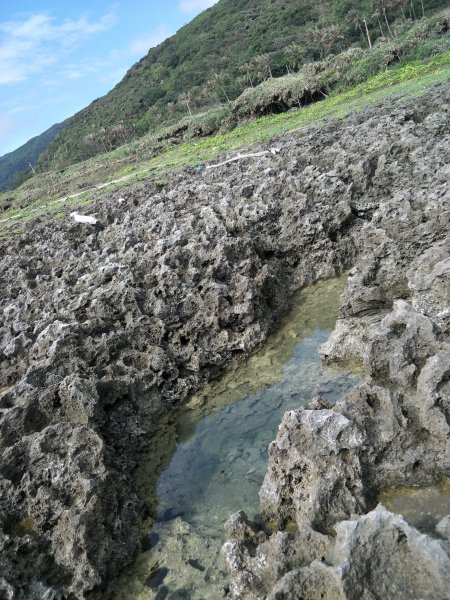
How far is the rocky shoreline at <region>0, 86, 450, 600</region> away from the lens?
7.40m

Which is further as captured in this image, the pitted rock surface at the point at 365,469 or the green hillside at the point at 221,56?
the green hillside at the point at 221,56

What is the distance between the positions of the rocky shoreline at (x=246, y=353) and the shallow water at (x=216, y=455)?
485 millimetres

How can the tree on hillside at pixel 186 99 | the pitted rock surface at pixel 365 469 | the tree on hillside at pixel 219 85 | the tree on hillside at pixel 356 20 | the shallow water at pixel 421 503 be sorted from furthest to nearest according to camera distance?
1. the tree on hillside at pixel 186 99
2. the tree on hillside at pixel 219 85
3. the tree on hillside at pixel 356 20
4. the shallow water at pixel 421 503
5. the pitted rock surface at pixel 365 469

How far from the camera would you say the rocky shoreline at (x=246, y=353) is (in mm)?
7402

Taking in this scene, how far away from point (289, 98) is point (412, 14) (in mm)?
36444

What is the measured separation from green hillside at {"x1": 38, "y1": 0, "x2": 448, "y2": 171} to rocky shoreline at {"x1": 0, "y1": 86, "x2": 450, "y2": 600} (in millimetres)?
79640

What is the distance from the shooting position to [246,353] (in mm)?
13672

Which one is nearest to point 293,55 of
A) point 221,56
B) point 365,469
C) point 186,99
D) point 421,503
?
point 186,99

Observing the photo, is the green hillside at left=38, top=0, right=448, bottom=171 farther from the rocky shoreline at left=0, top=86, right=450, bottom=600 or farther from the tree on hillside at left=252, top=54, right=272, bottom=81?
the rocky shoreline at left=0, top=86, right=450, bottom=600

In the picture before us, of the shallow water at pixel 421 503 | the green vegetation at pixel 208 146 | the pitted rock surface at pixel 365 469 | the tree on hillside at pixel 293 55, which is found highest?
the tree on hillside at pixel 293 55

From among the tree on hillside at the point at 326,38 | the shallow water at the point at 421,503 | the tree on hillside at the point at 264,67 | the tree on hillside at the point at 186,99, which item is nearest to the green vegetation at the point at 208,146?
the tree on hillside at the point at 264,67

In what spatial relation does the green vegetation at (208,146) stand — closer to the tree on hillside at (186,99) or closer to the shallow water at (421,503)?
the tree on hillside at (186,99)

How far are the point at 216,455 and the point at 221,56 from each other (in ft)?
509

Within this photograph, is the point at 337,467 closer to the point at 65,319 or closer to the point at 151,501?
the point at 151,501
